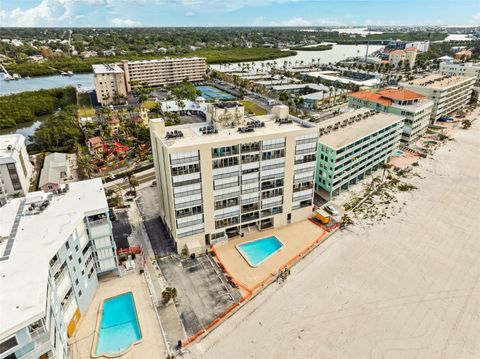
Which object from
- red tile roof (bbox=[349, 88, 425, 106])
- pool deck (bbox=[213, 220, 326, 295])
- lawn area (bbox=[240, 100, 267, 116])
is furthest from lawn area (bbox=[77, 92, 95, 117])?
pool deck (bbox=[213, 220, 326, 295])

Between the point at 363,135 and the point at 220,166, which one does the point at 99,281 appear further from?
the point at 363,135

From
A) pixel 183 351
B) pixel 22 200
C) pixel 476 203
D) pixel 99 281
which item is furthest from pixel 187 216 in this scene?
pixel 476 203

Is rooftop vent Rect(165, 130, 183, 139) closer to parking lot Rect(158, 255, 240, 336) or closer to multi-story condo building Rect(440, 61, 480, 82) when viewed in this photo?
parking lot Rect(158, 255, 240, 336)

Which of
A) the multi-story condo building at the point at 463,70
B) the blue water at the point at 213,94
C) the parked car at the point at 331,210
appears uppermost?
the multi-story condo building at the point at 463,70

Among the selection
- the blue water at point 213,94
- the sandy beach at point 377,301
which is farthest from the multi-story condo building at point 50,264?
the blue water at point 213,94

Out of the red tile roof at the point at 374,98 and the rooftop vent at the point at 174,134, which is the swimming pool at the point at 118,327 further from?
the red tile roof at the point at 374,98
